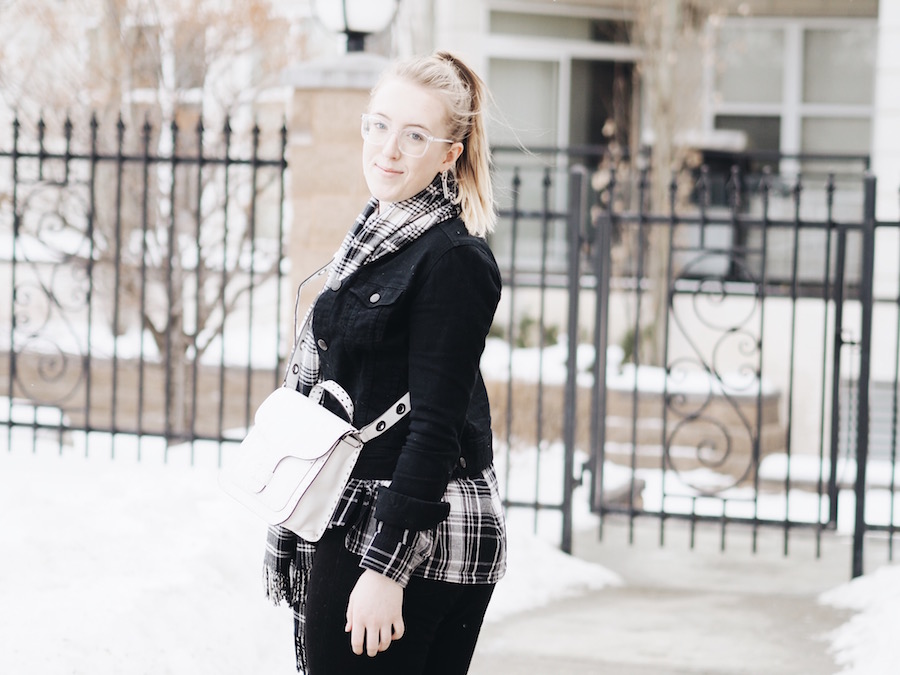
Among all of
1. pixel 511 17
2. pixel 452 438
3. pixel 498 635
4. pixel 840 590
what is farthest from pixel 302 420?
pixel 511 17

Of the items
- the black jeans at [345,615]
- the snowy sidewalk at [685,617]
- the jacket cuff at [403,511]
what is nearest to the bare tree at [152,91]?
the snowy sidewalk at [685,617]

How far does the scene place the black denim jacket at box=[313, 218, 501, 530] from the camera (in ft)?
6.72

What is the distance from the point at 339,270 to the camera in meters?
2.23

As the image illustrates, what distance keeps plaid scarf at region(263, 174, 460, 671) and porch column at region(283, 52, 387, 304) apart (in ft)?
11.4

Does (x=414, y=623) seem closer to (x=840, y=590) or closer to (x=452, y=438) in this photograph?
(x=452, y=438)

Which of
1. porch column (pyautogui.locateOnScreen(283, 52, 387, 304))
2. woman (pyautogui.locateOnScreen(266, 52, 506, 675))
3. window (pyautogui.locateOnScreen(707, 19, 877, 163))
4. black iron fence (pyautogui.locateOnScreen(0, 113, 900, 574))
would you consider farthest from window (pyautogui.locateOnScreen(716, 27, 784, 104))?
woman (pyautogui.locateOnScreen(266, 52, 506, 675))

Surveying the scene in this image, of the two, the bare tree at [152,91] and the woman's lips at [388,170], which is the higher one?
the bare tree at [152,91]

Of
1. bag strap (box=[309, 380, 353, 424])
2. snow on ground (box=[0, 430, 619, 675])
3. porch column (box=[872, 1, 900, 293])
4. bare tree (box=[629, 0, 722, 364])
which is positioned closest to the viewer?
bag strap (box=[309, 380, 353, 424])

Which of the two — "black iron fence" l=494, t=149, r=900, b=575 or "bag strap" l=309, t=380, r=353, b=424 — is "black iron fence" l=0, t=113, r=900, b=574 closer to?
"black iron fence" l=494, t=149, r=900, b=575

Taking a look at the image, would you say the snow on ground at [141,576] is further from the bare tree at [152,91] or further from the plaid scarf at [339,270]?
the bare tree at [152,91]

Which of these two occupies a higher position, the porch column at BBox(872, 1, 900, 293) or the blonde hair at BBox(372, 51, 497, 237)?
the porch column at BBox(872, 1, 900, 293)

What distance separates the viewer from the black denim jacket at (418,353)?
205 centimetres

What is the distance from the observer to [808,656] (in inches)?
181

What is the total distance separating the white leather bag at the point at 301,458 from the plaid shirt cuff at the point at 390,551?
4.7 inches
